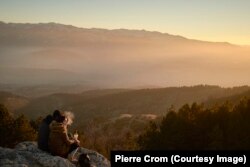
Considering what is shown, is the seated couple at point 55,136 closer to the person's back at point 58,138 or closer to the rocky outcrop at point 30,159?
the person's back at point 58,138

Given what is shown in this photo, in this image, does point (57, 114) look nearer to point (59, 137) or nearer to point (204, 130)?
point (59, 137)

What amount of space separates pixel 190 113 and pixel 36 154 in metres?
22.0

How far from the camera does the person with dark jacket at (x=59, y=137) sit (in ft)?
48.5

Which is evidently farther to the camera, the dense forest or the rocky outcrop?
the dense forest

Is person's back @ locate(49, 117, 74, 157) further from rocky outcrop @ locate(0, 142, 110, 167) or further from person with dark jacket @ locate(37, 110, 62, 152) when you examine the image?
rocky outcrop @ locate(0, 142, 110, 167)

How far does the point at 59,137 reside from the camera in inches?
586

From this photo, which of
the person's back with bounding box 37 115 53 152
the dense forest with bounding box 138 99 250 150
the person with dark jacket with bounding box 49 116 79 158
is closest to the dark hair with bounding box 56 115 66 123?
the person with dark jacket with bounding box 49 116 79 158

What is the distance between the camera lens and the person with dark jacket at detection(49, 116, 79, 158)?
583 inches

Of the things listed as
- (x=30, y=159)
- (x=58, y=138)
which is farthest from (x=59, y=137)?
(x=30, y=159)

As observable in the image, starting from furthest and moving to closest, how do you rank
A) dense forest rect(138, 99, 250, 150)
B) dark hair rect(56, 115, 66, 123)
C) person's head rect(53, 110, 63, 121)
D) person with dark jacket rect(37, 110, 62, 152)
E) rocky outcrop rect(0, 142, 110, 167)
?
dense forest rect(138, 99, 250, 150), person with dark jacket rect(37, 110, 62, 152), dark hair rect(56, 115, 66, 123), person's head rect(53, 110, 63, 121), rocky outcrop rect(0, 142, 110, 167)

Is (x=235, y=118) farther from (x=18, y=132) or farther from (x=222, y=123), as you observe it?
(x=18, y=132)

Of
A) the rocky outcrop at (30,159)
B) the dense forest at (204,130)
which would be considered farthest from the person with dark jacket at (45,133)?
the dense forest at (204,130)

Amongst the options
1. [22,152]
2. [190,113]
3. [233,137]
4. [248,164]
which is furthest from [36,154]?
[190,113]

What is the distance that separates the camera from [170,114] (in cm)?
3475
